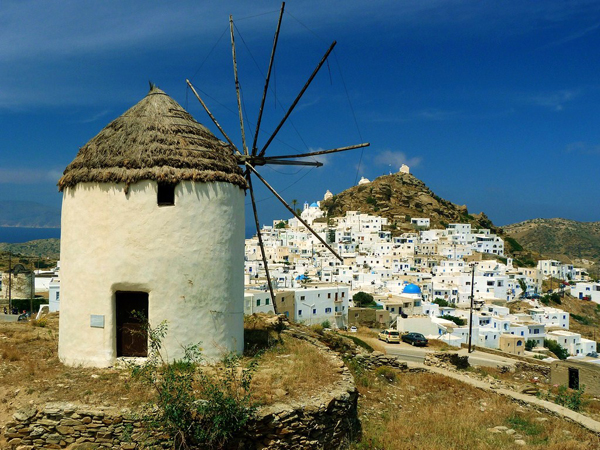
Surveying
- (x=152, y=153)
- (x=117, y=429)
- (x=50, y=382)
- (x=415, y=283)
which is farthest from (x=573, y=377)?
(x=415, y=283)

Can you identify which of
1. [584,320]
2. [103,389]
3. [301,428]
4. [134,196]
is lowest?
[584,320]

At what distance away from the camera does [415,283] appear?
68750mm

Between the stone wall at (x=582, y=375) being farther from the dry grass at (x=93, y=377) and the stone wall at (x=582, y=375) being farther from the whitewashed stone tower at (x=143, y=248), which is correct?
the whitewashed stone tower at (x=143, y=248)

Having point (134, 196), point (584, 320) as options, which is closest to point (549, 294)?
point (584, 320)

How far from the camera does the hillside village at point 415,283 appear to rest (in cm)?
4138

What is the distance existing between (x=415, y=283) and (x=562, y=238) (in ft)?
378

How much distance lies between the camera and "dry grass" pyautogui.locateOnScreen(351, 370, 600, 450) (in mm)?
7832

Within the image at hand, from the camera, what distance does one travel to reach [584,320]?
69500mm

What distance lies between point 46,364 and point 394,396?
6.74 metres

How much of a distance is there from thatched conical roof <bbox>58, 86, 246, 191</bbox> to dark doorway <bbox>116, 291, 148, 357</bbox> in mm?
1930

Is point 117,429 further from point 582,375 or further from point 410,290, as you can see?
point 410,290

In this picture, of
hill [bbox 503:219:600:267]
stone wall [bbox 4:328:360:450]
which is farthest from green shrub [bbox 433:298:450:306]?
hill [bbox 503:219:600:267]

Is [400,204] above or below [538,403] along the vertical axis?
above

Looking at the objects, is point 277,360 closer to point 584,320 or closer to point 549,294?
point 584,320
